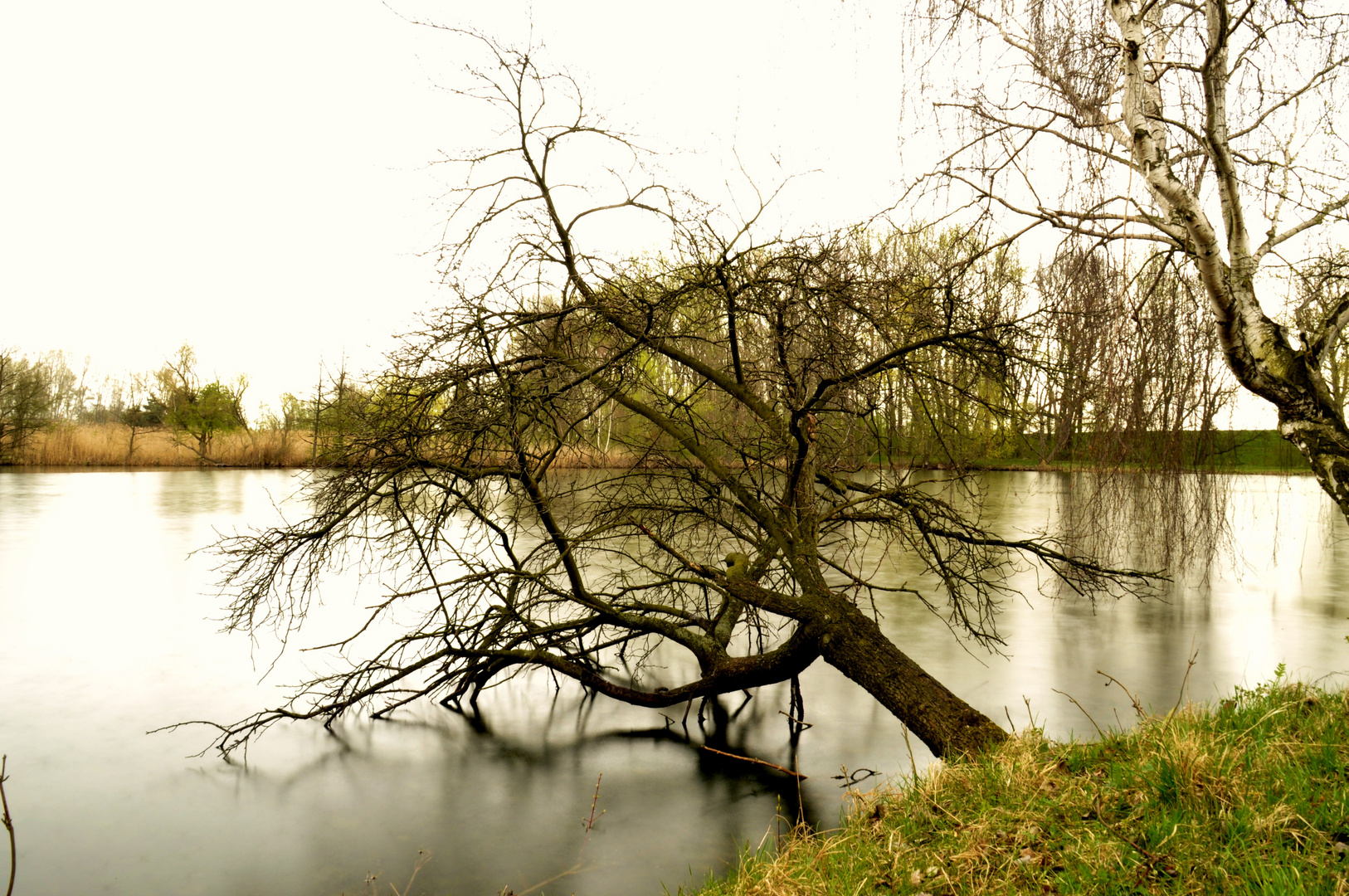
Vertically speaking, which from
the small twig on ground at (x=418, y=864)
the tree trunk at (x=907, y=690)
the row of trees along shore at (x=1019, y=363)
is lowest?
the small twig on ground at (x=418, y=864)

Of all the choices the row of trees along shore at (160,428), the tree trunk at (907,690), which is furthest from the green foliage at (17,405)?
the tree trunk at (907,690)

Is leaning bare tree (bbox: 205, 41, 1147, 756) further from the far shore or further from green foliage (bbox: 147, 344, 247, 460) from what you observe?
green foliage (bbox: 147, 344, 247, 460)

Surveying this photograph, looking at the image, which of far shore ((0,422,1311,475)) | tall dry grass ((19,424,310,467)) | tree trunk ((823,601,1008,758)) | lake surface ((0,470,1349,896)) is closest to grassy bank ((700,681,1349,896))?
tree trunk ((823,601,1008,758))

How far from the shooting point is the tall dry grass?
38.2 metres

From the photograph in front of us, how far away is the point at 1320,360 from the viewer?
4.23 m

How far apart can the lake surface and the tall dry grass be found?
96.1 feet

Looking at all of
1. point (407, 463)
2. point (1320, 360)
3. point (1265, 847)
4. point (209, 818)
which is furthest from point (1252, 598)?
point (209, 818)

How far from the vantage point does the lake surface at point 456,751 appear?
497 centimetres

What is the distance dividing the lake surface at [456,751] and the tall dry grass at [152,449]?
2929 centimetres

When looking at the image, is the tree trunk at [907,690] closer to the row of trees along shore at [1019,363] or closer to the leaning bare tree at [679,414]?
the leaning bare tree at [679,414]

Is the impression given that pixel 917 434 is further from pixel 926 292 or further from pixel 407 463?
pixel 407 463

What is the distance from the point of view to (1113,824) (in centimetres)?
300

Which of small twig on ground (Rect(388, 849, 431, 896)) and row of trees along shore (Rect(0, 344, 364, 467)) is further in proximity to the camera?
row of trees along shore (Rect(0, 344, 364, 467))

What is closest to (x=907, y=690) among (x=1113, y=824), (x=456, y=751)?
(x=1113, y=824)
